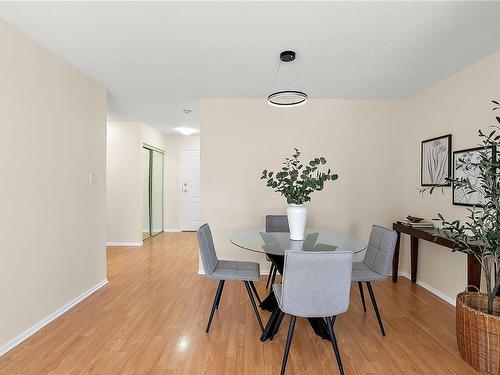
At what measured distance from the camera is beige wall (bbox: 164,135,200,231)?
720 cm

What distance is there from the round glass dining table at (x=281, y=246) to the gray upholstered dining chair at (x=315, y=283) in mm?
304

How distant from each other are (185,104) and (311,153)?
1.89m

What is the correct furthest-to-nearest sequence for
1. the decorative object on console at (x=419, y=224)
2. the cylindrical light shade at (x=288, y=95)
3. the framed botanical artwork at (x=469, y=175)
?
the decorative object on console at (x=419, y=224) → the framed botanical artwork at (x=469, y=175) → the cylindrical light shade at (x=288, y=95)

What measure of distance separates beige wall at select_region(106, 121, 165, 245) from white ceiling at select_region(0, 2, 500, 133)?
2.17 metres

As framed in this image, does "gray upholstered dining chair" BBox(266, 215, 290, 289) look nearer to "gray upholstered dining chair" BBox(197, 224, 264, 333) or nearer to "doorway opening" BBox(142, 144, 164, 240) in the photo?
"gray upholstered dining chair" BBox(197, 224, 264, 333)

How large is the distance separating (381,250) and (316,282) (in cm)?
100

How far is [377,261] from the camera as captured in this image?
2566 mm

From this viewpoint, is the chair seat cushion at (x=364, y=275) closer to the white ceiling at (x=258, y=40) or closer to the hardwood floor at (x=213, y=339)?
the hardwood floor at (x=213, y=339)

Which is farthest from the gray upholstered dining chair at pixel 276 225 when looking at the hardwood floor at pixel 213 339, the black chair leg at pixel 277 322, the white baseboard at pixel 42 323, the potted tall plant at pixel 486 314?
the white baseboard at pixel 42 323

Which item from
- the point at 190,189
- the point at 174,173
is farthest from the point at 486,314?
the point at 174,173

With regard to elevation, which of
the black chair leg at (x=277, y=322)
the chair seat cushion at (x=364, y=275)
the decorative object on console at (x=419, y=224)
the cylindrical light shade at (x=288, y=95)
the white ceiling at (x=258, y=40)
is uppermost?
the white ceiling at (x=258, y=40)

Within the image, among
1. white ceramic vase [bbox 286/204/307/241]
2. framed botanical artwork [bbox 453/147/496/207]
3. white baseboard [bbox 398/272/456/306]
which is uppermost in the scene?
framed botanical artwork [bbox 453/147/496/207]

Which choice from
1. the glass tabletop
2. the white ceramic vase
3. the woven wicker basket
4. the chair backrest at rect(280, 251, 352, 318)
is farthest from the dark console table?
the chair backrest at rect(280, 251, 352, 318)

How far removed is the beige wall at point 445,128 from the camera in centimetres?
276
